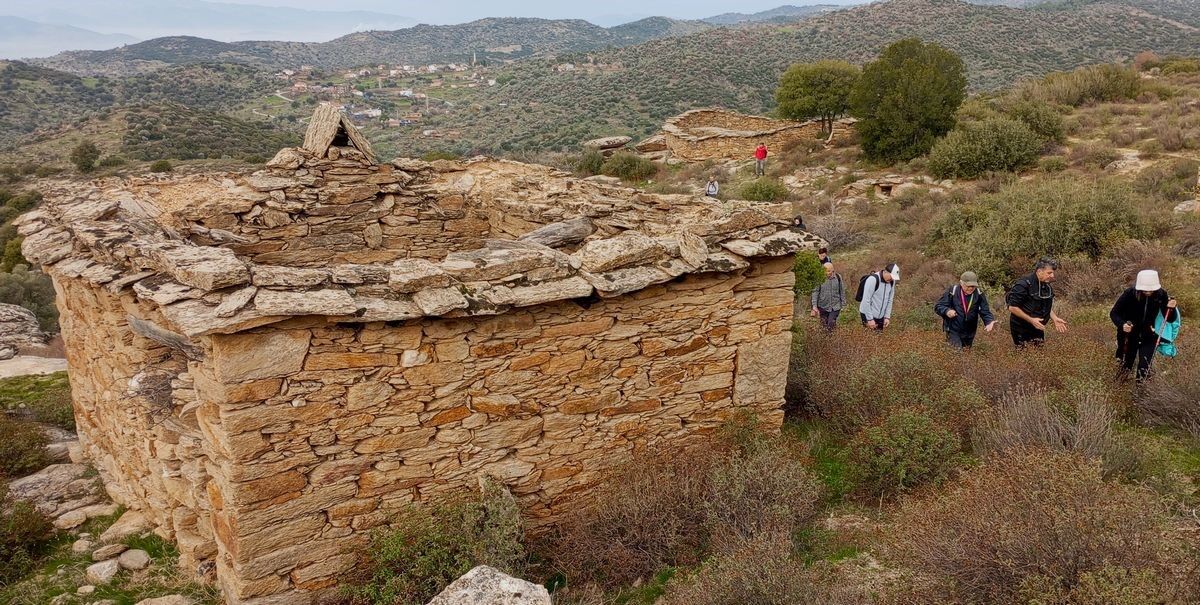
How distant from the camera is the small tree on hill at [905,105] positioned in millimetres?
19234

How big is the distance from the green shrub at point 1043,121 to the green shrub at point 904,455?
15785 millimetres

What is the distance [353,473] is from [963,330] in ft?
19.8

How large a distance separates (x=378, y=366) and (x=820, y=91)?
887 inches

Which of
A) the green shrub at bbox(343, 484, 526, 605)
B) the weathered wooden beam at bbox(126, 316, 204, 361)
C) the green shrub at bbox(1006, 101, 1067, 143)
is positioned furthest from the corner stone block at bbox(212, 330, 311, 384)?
the green shrub at bbox(1006, 101, 1067, 143)

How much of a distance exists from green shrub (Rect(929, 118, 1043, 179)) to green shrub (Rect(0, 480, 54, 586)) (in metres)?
17.8

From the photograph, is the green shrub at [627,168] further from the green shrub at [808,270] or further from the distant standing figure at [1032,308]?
the distant standing figure at [1032,308]

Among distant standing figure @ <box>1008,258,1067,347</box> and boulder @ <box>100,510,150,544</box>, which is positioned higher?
distant standing figure @ <box>1008,258,1067,347</box>

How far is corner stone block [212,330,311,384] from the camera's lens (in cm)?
386

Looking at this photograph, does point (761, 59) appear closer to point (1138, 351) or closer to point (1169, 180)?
point (1169, 180)

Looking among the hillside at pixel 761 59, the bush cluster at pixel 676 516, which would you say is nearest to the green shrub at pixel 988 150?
the bush cluster at pixel 676 516

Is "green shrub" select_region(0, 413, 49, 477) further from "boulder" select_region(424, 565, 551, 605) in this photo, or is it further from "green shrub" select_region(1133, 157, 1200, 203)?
"green shrub" select_region(1133, 157, 1200, 203)

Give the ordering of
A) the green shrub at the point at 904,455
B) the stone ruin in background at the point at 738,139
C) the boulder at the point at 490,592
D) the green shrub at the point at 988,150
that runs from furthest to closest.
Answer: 1. the stone ruin in background at the point at 738,139
2. the green shrub at the point at 988,150
3. the green shrub at the point at 904,455
4. the boulder at the point at 490,592

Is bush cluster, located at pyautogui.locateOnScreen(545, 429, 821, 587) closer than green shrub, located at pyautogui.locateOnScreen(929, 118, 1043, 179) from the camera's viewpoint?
Yes

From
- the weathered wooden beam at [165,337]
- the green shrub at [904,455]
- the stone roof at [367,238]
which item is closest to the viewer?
the stone roof at [367,238]
